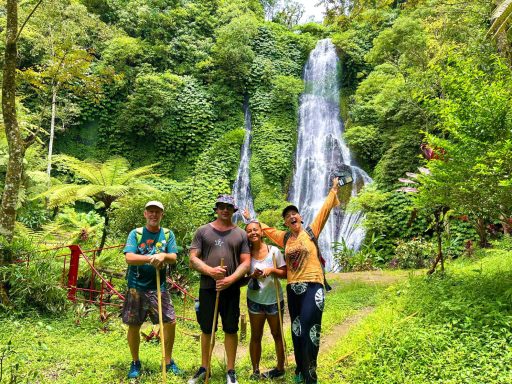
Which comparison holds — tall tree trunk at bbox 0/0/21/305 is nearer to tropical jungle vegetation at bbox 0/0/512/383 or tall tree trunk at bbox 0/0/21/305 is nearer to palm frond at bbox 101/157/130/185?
tropical jungle vegetation at bbox 0/0/512/383

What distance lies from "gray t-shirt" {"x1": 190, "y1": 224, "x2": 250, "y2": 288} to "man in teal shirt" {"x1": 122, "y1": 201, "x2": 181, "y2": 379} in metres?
0.31

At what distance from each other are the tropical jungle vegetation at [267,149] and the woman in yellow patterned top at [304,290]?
0.61 m

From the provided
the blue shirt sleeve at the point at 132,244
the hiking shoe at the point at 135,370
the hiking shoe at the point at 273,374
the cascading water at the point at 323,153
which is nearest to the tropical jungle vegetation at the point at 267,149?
the hiking shoe at the point at 135,370

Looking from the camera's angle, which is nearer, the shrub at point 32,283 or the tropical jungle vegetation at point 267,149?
the tropical jungle vegetation at point 267,149

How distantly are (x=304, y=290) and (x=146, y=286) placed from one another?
5.06ft

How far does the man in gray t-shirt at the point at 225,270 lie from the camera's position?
3486 millimetres

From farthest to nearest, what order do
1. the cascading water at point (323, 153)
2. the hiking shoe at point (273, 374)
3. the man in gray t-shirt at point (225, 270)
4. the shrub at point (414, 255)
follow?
1. the cascading water at point (323, 153)
2. the shrub at point (414, 255)
3. the hiking shoe at point (273, 374)
4. the man in gray t-shirt at point (225, 270)

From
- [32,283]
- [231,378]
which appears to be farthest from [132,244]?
[32,283]

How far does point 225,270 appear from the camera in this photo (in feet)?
11.2

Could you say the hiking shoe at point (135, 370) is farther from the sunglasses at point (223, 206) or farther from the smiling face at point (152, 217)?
the sunglasses at point (223, 206)

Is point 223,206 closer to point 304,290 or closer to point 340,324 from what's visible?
point 304,290

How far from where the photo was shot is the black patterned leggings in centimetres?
339

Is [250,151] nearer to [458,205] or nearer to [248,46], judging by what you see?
[248,46]

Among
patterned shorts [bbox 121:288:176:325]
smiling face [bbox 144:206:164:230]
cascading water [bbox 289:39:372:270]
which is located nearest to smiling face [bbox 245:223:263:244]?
smiling face [bbox 144:206:164:230]
